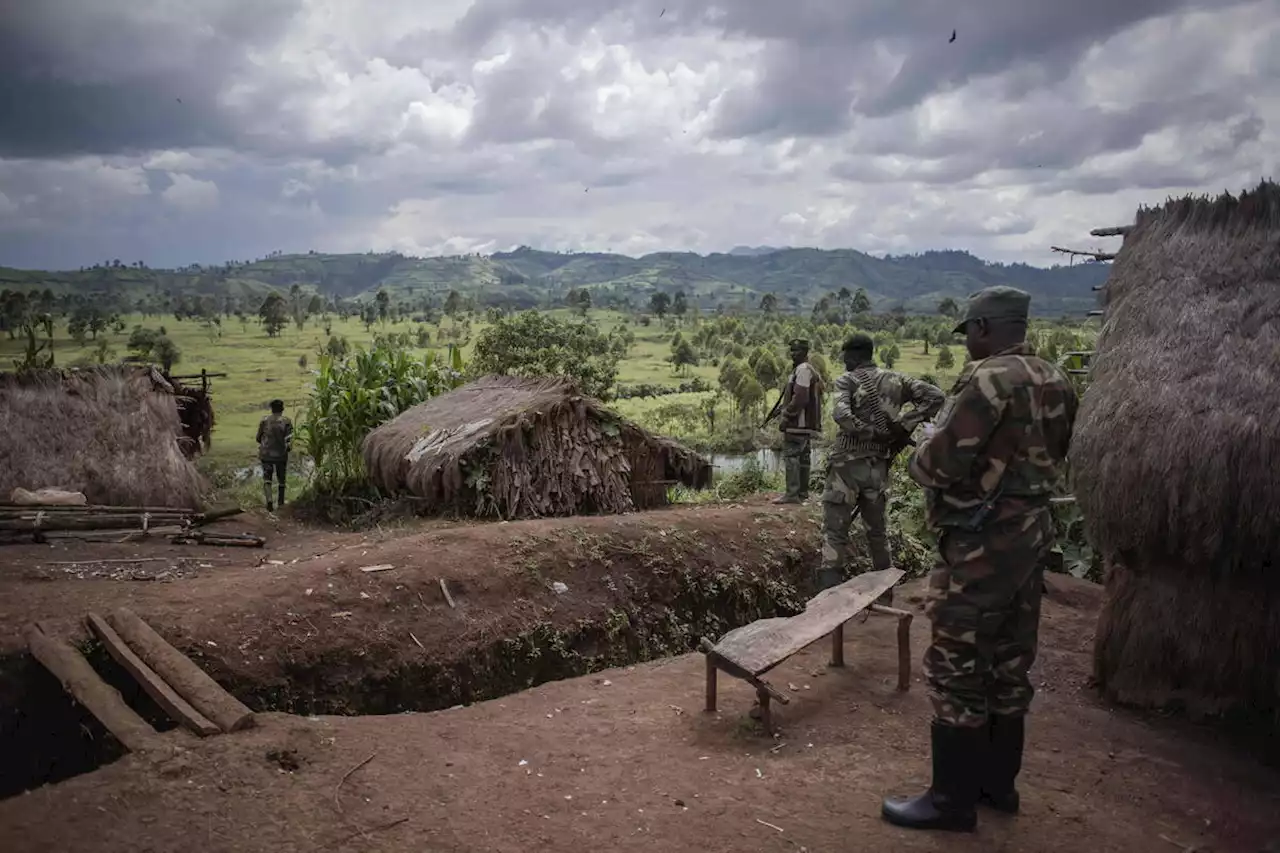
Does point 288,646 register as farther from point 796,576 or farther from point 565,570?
point 796,576

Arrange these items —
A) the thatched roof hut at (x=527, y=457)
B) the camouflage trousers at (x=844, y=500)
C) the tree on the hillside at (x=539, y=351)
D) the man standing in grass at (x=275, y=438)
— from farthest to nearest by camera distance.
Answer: the tree on the hillside at (x=539, y=351), the man standing in grass at (x=275, y=438), the thatched roof hut at (x=527, y=457), the camouflage trousers at (x=844, y=500)

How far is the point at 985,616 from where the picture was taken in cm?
388

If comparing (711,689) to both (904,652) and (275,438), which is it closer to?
(904,652)

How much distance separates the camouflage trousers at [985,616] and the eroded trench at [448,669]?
13.6 feet

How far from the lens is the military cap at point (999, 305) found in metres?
4.04

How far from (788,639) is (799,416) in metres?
5.25

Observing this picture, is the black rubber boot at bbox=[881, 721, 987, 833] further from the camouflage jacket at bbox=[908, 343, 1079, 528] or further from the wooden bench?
the wooden bench

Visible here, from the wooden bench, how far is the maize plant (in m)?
8.97

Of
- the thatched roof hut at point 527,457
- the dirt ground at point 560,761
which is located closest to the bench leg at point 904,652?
the dirt ground at point 560,761

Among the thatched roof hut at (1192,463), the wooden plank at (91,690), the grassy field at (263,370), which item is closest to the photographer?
the wooden plank at (91,690)

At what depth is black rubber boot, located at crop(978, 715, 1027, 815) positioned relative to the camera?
13.1ft

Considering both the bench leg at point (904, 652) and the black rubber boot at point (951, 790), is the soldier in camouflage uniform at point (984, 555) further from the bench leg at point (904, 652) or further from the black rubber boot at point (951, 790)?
the bench leg at point (904, 652)

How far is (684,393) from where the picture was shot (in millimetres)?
36531

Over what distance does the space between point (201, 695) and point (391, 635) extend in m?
2.02
